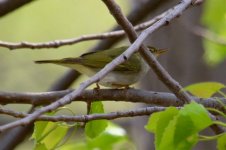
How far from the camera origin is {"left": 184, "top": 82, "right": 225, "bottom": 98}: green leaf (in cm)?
190

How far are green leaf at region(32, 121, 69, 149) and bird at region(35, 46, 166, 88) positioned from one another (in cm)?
112

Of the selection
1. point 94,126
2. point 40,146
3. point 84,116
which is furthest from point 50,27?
point 84,116

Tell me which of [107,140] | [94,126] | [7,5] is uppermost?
[7,5]

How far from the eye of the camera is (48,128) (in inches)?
78.5

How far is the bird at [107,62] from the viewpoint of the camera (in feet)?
10.4

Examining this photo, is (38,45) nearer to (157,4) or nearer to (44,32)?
(157,4)

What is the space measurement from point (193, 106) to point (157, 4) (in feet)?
7.40

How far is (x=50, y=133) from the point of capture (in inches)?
79.8

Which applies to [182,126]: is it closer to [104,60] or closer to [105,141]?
[105,141]

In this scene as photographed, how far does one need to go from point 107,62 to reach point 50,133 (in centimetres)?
142

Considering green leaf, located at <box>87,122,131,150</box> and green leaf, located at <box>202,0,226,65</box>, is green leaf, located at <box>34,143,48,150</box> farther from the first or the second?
green leaf, located at <box>202,0,226,65</box>

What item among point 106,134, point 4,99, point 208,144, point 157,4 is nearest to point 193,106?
point 4,99

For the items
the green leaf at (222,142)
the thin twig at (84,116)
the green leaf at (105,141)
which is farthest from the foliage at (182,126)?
the green leaf at (105,141)

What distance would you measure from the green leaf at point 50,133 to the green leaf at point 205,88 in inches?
17.0
